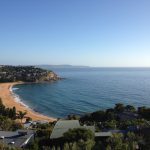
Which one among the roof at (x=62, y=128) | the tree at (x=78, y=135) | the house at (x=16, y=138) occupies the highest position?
the tree at (x=78, y=135)

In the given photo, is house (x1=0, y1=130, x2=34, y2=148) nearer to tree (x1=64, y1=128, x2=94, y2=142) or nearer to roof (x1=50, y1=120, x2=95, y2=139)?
roof (x1=50, y1=120, x2=95, y2=139)

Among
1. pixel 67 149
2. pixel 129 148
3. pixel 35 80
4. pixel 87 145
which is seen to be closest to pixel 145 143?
pixel 129 148

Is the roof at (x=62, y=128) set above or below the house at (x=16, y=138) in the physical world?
above

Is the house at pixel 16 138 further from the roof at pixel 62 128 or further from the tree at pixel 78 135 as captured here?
the tree at pixel 78 135

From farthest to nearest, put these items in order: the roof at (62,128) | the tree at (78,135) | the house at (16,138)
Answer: the house at (16,138) → the roof at (62,128) → the tree at (78,135)

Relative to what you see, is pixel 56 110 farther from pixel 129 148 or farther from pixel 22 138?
pixel 129 148

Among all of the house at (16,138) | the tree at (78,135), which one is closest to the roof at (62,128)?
the tree at (78,135)

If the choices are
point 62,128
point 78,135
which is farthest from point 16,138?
point 78,135

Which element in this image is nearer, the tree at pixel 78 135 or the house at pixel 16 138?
the tree at pixel 78 135

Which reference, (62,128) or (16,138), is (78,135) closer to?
(62,128)
